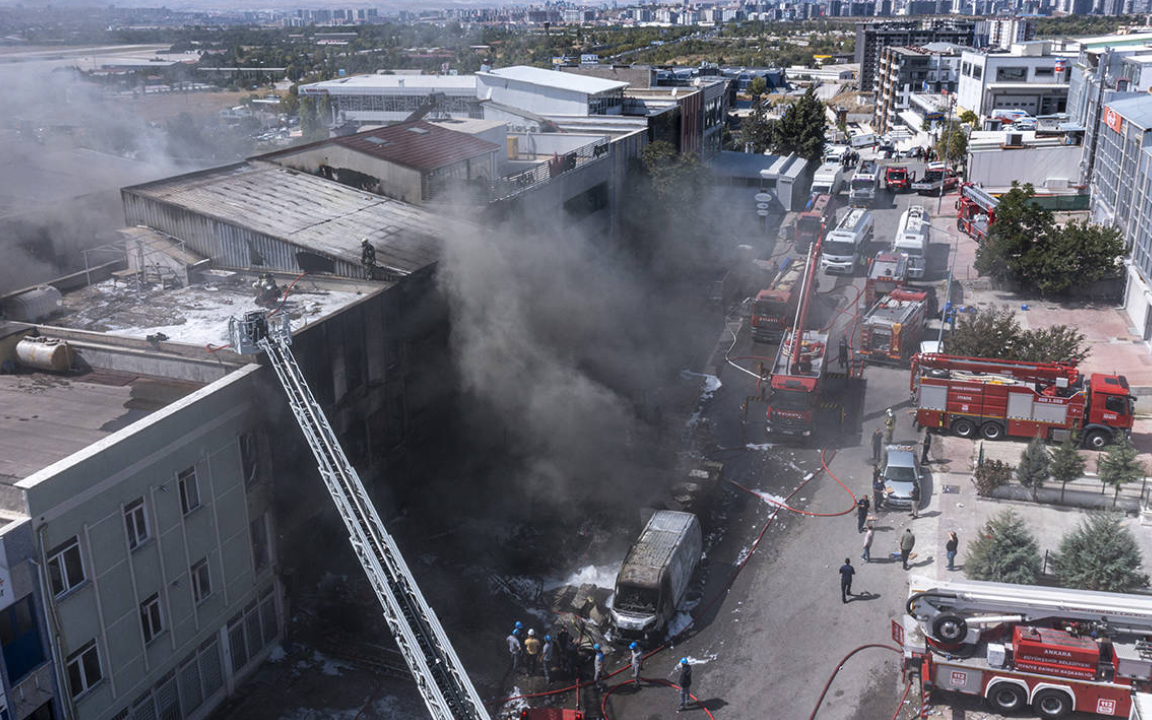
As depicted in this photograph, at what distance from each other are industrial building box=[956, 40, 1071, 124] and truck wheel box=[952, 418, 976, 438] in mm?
44552

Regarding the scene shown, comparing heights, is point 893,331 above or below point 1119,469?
above

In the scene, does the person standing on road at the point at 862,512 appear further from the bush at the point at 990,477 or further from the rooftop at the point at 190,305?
the rooftop at the point at 190,305

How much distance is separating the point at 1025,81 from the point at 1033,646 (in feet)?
187

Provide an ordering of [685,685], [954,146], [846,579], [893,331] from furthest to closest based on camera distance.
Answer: [954,146], [893,331], [846,579], [685,685]

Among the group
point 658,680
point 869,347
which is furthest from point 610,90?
point 658,680

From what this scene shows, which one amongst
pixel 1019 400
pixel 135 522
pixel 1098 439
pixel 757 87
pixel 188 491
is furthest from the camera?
pixel 757 87

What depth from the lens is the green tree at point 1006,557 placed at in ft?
45.3

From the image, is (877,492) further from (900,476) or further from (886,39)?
(886,39)

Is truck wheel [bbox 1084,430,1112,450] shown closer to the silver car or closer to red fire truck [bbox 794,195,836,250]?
the silver car

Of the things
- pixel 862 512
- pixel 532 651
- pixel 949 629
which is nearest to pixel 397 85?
pixel 862 512

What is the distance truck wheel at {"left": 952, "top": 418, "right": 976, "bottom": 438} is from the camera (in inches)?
797

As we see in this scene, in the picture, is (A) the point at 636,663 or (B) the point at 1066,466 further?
(B) the point at 1066,466

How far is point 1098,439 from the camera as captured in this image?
1936 cm

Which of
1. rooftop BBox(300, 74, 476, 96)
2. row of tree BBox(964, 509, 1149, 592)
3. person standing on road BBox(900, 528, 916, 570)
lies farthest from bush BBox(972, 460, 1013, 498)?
rooftop BBox(300, 74, 476, 96)
